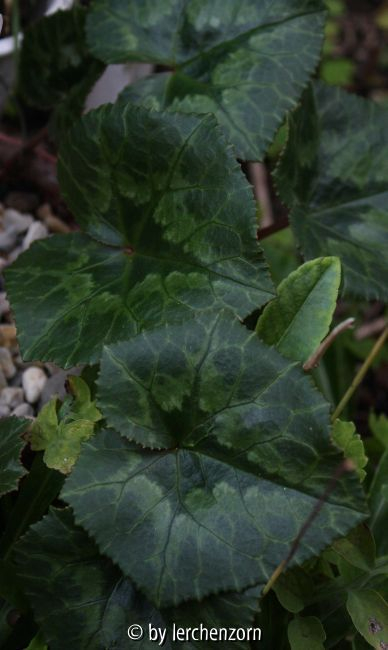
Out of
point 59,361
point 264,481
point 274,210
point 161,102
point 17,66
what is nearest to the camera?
point 264,481

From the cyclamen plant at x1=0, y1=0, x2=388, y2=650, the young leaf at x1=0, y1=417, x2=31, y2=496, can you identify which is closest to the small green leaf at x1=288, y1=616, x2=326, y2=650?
the cyclamen plant at x1=0, y1=0, x2=388, y2=650

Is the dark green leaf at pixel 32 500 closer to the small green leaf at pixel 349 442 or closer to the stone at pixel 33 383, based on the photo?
the stone at pixel 33 383

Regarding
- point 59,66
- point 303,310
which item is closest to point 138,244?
point 303,310

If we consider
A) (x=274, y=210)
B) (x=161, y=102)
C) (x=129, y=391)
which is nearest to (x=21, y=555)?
(x=129, y=391)

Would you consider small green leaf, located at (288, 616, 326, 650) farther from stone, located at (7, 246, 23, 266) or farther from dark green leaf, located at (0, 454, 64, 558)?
stone, located at (7, 246, 23, 266)

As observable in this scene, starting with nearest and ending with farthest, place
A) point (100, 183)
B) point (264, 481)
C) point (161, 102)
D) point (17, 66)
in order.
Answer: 1. point (264, 481)
2. point (100, 183)
3. point (161, 102)
4. point (17, 66)

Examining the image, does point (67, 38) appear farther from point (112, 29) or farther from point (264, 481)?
point (264, 481)

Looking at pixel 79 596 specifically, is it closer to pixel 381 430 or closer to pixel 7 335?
pixel 7 335

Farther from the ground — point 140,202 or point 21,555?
point 140,202
